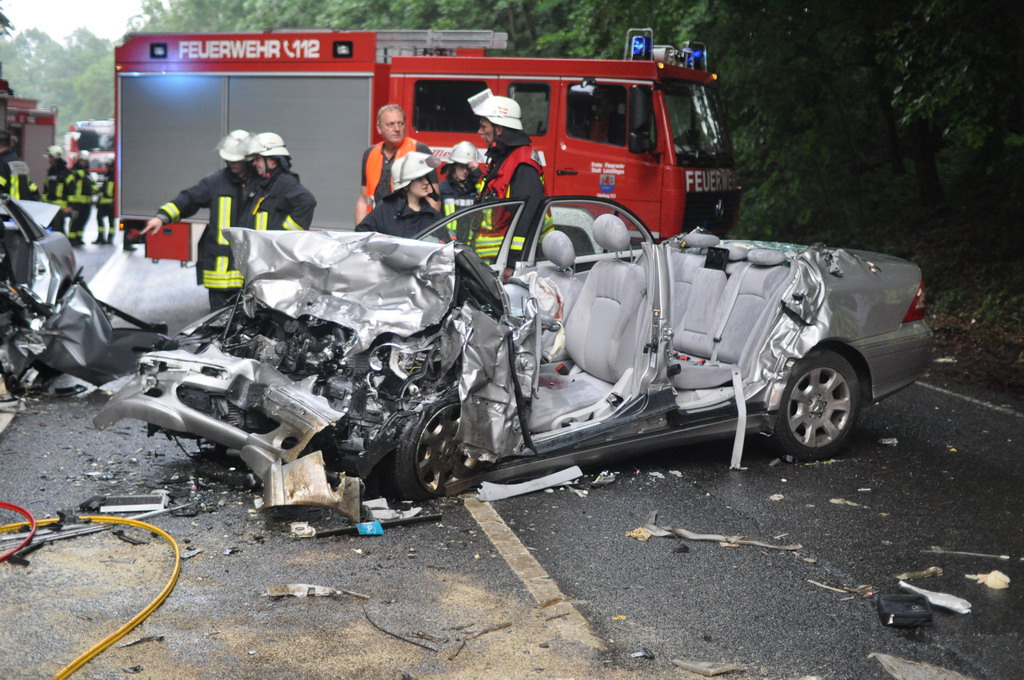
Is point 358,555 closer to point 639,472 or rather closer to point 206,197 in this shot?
point 639,472

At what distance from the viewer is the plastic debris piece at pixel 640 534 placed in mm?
5109

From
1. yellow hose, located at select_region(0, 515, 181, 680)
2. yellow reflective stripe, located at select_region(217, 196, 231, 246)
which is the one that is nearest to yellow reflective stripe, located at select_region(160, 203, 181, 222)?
yellow reflective stripe, located at select_region(217, 196, 231, 246)

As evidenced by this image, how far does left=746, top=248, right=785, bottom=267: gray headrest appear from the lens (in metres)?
6.46

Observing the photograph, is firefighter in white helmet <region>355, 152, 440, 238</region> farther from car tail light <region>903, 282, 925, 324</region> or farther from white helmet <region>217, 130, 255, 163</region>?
car tail light <region>903, 282, 925, 324</region>

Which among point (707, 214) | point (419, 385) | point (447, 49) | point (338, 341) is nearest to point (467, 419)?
point (419, 385)

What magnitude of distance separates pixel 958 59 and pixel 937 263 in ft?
10.1

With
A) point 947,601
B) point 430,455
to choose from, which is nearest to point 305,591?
point 430,455

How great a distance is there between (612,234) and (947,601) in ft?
8.41

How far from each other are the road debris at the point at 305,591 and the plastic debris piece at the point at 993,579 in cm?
253

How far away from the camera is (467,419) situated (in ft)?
17.6

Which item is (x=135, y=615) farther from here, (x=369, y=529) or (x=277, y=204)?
(x=277, y=204)

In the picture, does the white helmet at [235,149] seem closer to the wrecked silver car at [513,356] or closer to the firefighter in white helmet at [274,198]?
the firefighter in white helmet at [274,198]

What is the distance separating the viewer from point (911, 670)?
3750 mm

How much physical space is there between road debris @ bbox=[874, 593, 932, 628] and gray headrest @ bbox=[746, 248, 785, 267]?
2.60m
